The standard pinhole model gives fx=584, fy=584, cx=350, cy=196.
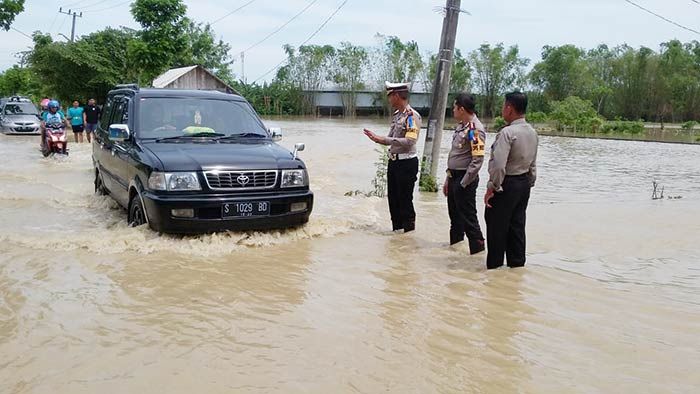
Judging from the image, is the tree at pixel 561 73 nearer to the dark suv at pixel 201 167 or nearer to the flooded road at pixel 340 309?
the flooded road at pixel 340 309

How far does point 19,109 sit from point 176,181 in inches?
956

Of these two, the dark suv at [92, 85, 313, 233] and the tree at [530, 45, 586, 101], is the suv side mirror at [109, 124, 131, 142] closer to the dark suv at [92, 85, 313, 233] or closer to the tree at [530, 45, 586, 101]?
the dark suv at [92, 85, 313, 233]

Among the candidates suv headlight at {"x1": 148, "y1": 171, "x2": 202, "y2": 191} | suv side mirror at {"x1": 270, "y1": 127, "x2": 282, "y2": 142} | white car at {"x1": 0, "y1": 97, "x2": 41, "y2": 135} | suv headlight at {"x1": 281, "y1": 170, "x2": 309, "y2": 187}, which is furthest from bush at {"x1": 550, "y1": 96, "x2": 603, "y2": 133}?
suv headlight at {"x1": 148, "y1": 171, "x2": 202, "y2": 191}

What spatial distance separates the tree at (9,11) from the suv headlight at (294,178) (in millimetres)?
25194

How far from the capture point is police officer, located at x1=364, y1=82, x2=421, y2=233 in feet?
21.5

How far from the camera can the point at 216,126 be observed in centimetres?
688

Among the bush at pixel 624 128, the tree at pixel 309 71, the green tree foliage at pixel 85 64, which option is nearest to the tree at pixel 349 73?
the tree at pixel 309 71

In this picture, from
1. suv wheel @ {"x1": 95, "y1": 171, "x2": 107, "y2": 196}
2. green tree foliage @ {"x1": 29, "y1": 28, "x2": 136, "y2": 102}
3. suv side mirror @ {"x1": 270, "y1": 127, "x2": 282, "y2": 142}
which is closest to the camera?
suv side mirror @ {"x1": 270, "y1": 127, "x2": 282, "y2": 142}

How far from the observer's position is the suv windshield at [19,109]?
83.1 feet

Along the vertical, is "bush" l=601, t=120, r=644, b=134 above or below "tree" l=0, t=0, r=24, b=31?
below

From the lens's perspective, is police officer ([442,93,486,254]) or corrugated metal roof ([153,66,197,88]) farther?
Result: corrugated metal roof ([153,66,197,88])

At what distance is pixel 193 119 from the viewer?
684cm

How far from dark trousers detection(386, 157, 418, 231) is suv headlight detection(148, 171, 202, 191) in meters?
2.28

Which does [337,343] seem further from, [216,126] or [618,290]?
[216,126]
